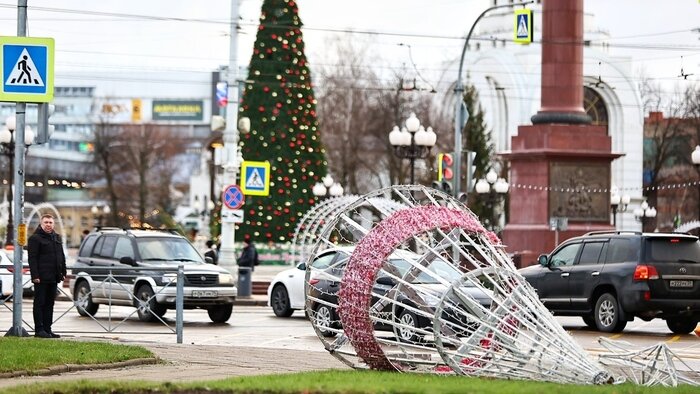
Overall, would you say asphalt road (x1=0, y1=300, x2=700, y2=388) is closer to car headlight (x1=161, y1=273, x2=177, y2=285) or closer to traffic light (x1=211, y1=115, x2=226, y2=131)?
car headlight (x1=161, y1=273, x2=177, y2=285)

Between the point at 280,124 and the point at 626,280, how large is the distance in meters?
36.0

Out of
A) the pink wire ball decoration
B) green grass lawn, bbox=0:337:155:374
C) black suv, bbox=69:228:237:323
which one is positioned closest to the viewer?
the pink wire ball decoration

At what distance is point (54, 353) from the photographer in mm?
18375

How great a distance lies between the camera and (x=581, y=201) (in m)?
45.0

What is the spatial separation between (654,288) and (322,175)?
37.4 m

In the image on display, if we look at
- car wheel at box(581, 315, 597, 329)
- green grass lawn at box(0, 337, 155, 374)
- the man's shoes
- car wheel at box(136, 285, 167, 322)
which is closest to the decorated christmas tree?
car wheel at box(136, 285, 167, 322)

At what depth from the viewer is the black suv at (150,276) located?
2923 centimetres

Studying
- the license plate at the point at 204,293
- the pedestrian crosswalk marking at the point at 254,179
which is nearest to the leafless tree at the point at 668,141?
the pedestrian crosswalk marking at the point at 254,179

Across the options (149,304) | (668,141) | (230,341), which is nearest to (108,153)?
(668,141)

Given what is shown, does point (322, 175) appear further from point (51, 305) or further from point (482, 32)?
point (482, 32)

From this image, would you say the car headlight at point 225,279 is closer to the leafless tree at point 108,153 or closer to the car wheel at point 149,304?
the car wheel at point 149,304

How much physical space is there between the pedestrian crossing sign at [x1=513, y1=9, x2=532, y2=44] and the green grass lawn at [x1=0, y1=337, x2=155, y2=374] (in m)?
27.7

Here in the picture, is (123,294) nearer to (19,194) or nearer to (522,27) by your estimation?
(19,194)

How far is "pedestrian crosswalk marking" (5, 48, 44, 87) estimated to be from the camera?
856 inches
